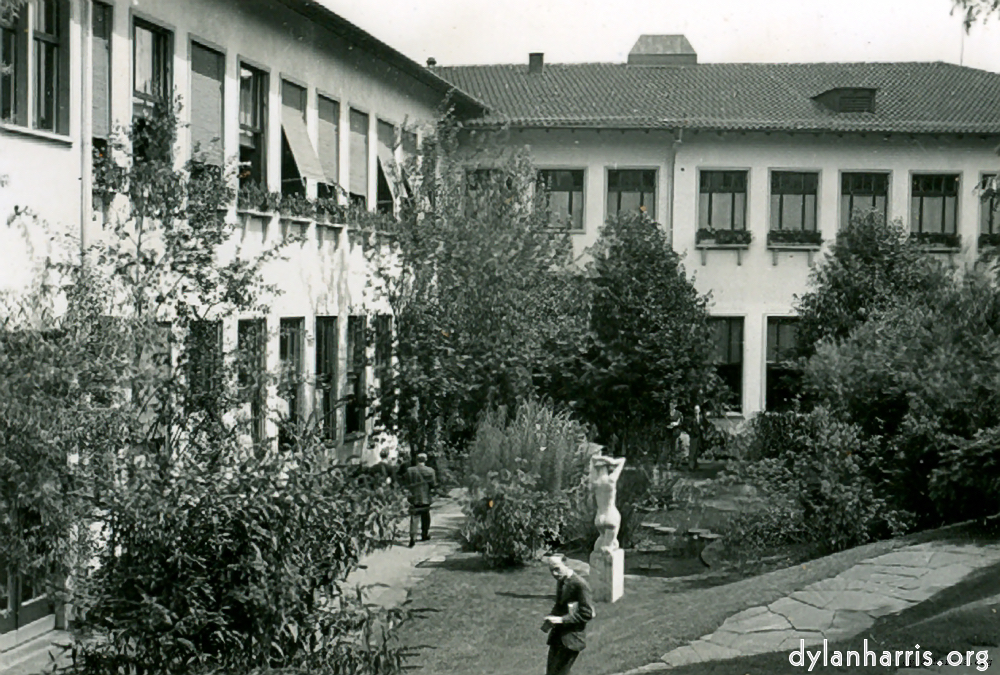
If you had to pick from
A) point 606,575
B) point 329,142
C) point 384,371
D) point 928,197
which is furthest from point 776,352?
point 606,575

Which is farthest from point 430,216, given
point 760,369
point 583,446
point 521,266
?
point 760,369

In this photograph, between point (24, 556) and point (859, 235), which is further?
point (859, 235)

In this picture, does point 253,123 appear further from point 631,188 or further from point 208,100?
point 631,188

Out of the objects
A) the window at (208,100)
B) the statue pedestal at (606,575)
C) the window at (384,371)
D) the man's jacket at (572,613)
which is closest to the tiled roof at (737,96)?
the window at (384,371)

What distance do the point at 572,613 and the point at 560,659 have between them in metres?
0.43

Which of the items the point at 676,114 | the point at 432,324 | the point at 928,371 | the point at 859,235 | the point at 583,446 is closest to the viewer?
the point at 928,371

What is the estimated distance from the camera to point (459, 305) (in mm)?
24953

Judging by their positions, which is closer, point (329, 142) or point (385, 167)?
point (329, 142)

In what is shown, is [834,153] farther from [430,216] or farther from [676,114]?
[430,216]

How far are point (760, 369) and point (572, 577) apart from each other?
24157 millimetres

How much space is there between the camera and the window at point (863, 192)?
116ft

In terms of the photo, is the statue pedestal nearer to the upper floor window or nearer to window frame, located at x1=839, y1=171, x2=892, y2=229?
the upper floor window

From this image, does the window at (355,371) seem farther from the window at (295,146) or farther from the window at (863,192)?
the window at (863,192)

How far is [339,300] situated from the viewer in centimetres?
2500
